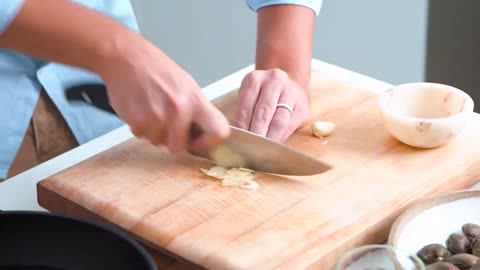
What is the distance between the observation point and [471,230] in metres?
1.03

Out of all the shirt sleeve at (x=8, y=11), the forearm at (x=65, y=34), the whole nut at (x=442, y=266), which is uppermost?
the shirt sleeve at (x=8, y=11)

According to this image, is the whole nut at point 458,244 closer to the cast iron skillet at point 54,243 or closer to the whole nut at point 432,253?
the whole nut at point 432,253

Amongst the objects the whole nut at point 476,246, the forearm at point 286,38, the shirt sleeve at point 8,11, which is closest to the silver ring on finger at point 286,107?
the forearm at point 286,38

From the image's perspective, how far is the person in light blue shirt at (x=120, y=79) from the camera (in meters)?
0.93

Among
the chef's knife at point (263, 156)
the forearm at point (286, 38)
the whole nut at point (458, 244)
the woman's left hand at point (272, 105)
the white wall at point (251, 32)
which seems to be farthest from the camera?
the white wall at point (251, 32)

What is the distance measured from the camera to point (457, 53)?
254 centimetres

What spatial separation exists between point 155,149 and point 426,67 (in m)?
1.48

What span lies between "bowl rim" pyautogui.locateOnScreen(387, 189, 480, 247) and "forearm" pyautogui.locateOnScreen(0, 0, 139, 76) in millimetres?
340

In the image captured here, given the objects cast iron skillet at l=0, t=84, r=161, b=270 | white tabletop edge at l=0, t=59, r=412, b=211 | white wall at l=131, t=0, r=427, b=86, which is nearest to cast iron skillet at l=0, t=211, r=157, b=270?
cast iron skillet at l=0, t=84, r=161, b=270

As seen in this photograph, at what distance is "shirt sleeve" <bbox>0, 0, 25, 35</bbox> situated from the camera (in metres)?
0.91

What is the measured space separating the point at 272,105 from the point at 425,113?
0.20 metres

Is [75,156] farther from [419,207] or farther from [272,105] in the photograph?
[419,207]

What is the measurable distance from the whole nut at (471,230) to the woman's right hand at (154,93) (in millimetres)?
294

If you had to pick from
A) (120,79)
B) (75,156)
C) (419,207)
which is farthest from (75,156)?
(419,207)
